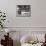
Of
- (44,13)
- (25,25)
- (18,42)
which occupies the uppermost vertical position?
(44,13)

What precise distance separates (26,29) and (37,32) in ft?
0.81

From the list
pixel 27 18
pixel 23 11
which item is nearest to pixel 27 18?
pixel 27 18

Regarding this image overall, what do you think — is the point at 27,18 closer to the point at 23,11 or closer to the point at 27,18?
the point at 27,18

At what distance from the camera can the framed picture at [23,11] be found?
2.87 metres

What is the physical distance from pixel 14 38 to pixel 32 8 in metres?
0.76

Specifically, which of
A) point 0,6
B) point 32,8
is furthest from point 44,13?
point 0,6

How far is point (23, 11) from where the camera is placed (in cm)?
288

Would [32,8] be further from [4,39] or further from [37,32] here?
[4,39]

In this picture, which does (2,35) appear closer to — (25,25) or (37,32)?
(25,25)

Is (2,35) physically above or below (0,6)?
below

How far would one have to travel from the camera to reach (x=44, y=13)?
2920 mm

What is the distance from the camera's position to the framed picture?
113 inches

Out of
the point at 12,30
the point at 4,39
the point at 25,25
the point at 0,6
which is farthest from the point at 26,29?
the point at 0,6

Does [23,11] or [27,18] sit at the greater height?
[23,11]
